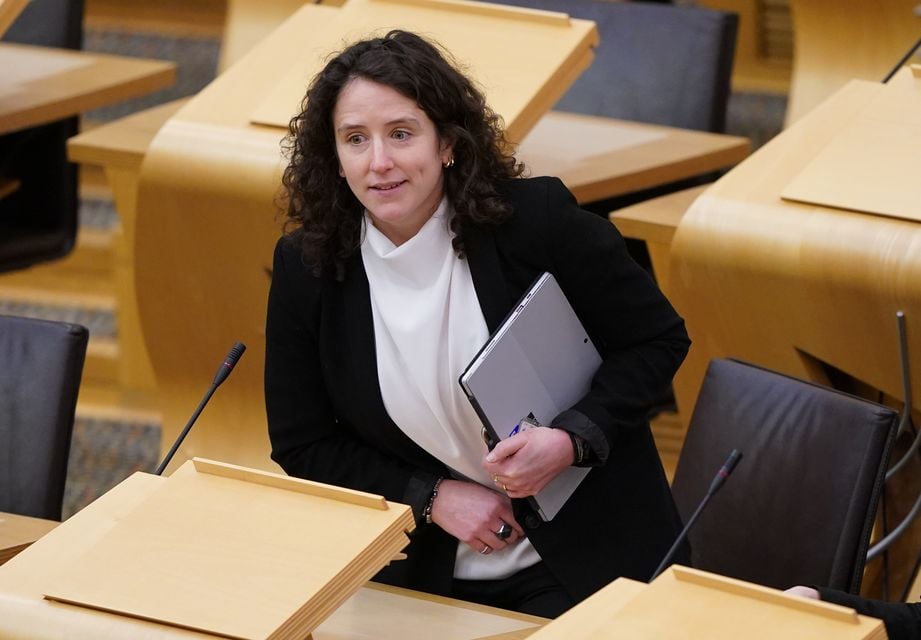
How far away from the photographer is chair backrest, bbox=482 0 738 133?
367 cm

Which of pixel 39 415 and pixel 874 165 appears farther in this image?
pixel 874 165

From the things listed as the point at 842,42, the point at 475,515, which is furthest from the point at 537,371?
the point at 842,42

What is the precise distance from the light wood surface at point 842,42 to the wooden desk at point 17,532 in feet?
7.96

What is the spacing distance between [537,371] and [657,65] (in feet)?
6.27

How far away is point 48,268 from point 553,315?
9.39 feet

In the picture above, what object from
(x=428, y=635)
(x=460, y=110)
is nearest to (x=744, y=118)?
(x=460, y=110)

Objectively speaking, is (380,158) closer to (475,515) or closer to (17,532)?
(475,515)

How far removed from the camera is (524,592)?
204 cm

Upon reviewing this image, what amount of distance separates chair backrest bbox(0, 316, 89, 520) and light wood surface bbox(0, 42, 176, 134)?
1135mm

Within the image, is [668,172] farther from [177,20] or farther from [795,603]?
[177,20]

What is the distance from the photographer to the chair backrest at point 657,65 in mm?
3672

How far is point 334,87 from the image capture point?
2.01m

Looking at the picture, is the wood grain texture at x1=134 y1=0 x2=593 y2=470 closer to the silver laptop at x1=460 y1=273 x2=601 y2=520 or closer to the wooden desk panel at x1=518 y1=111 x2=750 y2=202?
the wooden desk panel at x1=518 y1=111 x2=750 y2=202

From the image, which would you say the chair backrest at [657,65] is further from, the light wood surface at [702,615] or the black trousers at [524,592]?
the light wood surface at [702,615]
